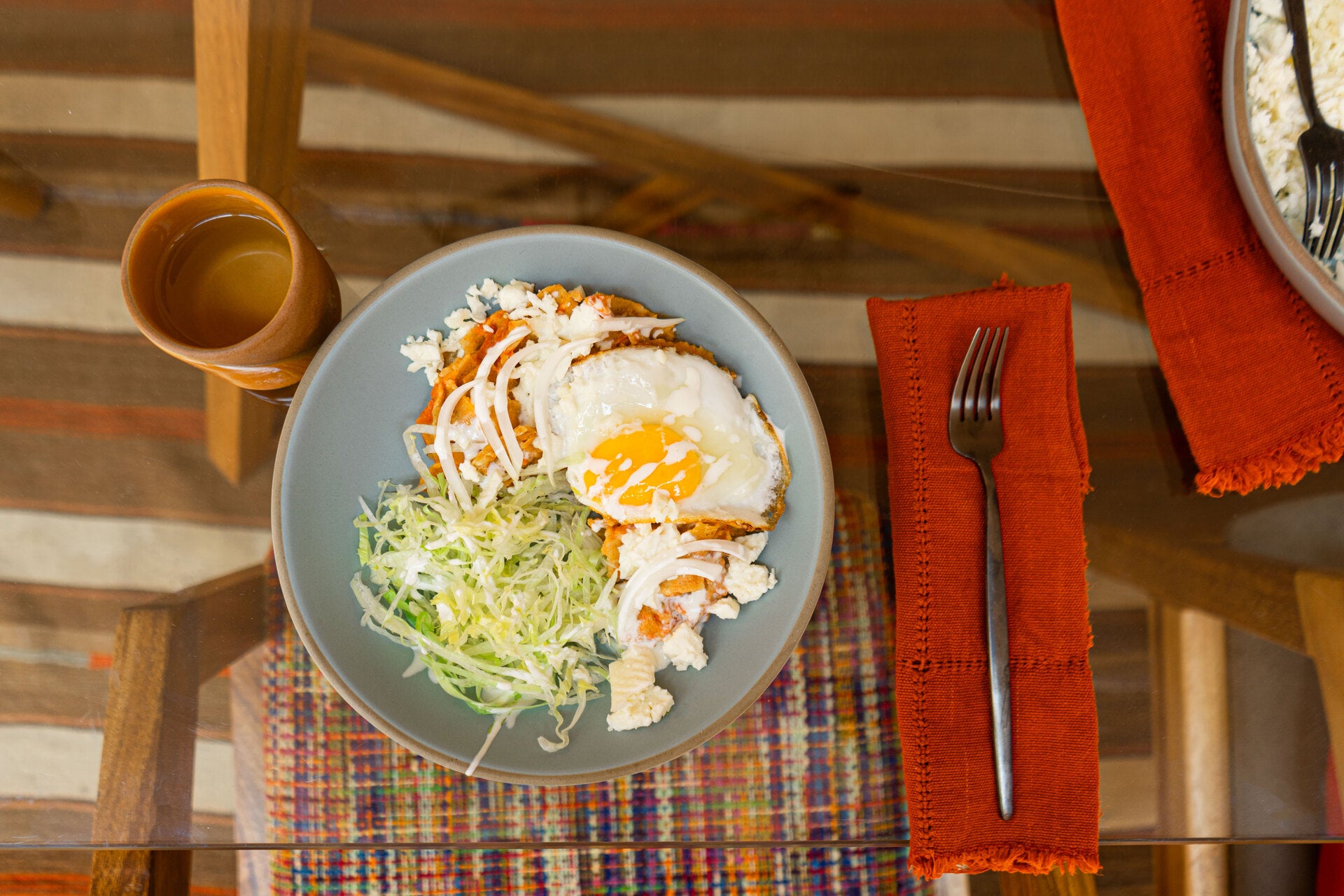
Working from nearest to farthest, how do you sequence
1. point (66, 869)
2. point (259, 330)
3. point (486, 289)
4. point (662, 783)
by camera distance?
point (259, 330) → point (486, 289) → point (662, 783) → point (66, 869)

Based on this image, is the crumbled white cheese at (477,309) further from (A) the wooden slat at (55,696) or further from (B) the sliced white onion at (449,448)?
(A) the wooden slat at (55,696)

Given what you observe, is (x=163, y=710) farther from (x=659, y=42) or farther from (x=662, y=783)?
(x=659, y=42)

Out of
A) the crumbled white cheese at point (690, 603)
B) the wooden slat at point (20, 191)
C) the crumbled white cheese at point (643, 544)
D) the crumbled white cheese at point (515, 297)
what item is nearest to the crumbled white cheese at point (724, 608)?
the crumbled white cheese at point (690, 603)

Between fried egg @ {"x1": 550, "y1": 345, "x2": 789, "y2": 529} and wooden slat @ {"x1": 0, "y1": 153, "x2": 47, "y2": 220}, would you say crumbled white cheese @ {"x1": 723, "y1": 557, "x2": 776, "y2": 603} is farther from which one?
wooden slat @ {"x1": 0, "y1": 153, "x2": 47, "y2": 220}

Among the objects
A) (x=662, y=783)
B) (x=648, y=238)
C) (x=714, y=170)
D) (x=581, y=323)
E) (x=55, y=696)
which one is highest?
(x=714, y=170)

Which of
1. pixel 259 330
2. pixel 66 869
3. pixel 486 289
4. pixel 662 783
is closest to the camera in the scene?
pixel 259 330

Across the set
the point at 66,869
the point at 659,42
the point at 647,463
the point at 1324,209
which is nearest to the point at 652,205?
the point at 659,42
